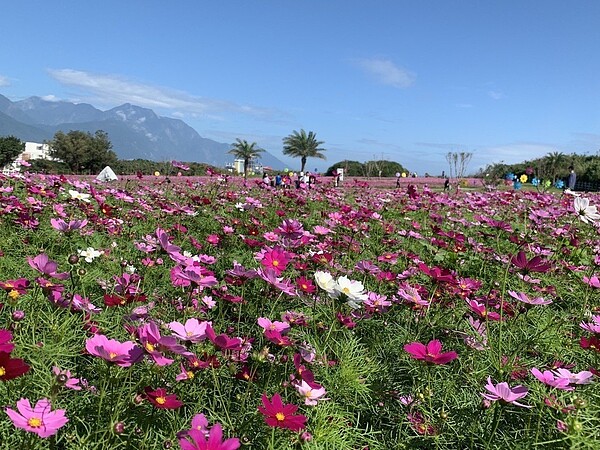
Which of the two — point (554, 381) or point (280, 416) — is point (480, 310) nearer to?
point (554, 381)

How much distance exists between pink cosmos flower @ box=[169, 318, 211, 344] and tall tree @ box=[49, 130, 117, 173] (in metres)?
46.8

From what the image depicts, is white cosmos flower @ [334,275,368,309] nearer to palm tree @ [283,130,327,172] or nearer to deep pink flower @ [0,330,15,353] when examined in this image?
deep pink flower @ [0,330,15,353]

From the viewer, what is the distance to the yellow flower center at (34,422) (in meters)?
0.83

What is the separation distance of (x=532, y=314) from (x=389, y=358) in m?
0.93

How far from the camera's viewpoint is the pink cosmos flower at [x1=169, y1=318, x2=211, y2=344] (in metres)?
1.09

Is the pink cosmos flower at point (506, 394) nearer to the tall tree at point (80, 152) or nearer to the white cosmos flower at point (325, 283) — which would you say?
the white cosmos flower at point (325, 283)

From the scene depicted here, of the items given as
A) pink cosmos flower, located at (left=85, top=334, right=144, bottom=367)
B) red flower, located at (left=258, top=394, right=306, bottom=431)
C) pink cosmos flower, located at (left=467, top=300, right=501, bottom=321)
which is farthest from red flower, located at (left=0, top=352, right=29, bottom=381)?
pink cosmos flower, located at (left=467, top=300, right=501, bottom=321)

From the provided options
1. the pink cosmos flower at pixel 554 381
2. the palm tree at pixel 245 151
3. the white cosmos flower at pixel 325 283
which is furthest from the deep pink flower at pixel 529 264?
the palm tree at pixel 245 151

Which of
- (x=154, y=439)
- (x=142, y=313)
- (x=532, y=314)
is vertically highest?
(x=142, y=313)

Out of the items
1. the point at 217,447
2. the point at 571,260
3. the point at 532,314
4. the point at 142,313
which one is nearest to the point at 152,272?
the point at 142,313

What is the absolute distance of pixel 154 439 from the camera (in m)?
1.23

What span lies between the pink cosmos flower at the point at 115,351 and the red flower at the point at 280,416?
293mm

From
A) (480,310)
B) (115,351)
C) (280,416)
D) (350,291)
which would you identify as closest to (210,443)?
(280,416)

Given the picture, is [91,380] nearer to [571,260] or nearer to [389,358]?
[389,358]
